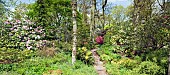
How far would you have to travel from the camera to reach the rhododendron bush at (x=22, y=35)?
691 inches

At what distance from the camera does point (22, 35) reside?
18375 millimetres

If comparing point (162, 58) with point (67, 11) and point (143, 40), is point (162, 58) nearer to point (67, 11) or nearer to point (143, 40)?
point (143, 40)

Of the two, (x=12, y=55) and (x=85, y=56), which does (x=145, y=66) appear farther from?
(x=12, y=55)

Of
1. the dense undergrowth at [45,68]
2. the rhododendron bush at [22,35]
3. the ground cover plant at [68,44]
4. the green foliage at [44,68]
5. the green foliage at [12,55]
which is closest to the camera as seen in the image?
the dense undergrowth at [45,68]

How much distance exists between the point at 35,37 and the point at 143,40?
309 inches

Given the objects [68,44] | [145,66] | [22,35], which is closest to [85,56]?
[68,44]

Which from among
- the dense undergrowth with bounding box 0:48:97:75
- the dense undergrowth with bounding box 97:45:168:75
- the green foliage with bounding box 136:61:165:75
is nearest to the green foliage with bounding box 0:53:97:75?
the dense undergrowth with bounding box 0:48:97:75

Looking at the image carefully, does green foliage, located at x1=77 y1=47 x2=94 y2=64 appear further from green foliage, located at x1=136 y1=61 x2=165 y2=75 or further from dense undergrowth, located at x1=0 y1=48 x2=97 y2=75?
green foliage, located at x1=136 y1=61 x2=165 y2=75

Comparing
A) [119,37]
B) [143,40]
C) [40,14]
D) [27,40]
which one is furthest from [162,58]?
[40,14]

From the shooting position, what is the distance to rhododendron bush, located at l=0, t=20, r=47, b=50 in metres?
17.5

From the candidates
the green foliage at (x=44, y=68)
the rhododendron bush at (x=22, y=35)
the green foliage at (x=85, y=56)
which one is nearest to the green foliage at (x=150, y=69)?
the green foliage at (x=44, y=68)

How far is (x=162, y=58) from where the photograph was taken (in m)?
13.0

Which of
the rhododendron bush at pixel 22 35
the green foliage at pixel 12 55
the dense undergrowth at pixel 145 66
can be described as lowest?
the dense undergrowth at pixel 145 66

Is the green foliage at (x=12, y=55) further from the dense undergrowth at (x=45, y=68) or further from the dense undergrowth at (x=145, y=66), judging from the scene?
the dense undergrowth at (x=145, y=66)
